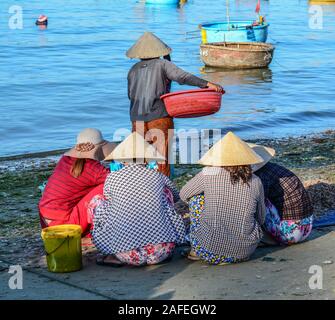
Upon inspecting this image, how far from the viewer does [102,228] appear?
23.0ft

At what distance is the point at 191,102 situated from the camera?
938 cm

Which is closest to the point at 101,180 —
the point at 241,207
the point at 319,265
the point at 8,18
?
the point at 241,207

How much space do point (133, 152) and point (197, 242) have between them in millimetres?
895

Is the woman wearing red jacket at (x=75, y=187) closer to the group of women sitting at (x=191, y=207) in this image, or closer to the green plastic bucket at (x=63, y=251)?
the group of women sitting at (x=191, y=207)

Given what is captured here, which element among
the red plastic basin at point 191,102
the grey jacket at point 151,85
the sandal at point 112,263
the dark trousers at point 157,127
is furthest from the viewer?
the dark trousers at point 157,127

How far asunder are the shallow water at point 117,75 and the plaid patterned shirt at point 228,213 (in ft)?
33.4

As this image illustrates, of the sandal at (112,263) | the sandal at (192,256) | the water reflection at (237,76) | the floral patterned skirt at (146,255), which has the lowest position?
the water reflection at (237,76)

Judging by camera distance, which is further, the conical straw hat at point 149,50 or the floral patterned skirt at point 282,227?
the conical straw hat at point 149,50

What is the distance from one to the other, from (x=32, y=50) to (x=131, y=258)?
31287 millimetres

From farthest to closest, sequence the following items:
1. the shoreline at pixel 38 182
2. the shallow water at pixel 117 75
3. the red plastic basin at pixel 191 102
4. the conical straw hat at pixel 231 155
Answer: the shallow water at pixel 117 75 < the red plastic basin at pixel 191 102 < the shoreline at pixel 38 182 < the conical straw hat at pixel 231 155

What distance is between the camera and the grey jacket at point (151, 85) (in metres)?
9.42

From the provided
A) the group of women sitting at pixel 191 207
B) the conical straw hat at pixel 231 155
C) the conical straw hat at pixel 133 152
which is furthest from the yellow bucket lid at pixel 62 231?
the conical straw hat at pixel 231 155

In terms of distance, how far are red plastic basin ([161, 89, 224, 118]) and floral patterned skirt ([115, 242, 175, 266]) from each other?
2735 mm

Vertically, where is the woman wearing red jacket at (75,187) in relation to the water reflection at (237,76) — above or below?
above
